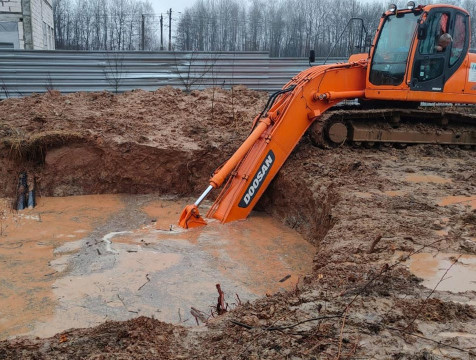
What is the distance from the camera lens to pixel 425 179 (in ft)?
21.8

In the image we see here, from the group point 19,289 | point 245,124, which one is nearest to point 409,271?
point 19,289

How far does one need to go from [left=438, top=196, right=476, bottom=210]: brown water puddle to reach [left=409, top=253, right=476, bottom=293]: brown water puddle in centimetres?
153

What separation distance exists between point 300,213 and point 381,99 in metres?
2.79

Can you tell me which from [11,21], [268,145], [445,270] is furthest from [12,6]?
[445,270]

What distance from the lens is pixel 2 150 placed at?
797 centimetres

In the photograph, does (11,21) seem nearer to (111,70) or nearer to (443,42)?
(111,70)

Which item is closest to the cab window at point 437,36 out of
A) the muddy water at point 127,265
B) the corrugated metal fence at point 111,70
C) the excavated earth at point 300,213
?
the excavated earth at point 300,213

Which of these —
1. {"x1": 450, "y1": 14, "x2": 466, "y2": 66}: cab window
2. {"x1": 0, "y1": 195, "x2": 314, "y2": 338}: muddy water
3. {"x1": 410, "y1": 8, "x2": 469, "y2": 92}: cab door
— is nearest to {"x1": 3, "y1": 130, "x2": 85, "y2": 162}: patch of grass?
{"x1": 0, "y1": 195, "x2": 314, "y2": 338}: muddy water

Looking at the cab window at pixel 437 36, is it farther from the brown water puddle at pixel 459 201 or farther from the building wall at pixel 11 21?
the building wall at pixel 11 21

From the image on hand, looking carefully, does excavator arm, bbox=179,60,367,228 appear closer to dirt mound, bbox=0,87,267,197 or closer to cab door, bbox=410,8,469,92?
cab door, bbox=410,8,469,92

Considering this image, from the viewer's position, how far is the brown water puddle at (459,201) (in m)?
5.61

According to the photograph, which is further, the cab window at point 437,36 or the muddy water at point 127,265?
the cab window at point 437,36

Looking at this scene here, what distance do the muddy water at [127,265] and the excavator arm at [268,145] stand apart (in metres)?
0.28

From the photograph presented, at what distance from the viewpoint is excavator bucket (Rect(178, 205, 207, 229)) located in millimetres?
6402
